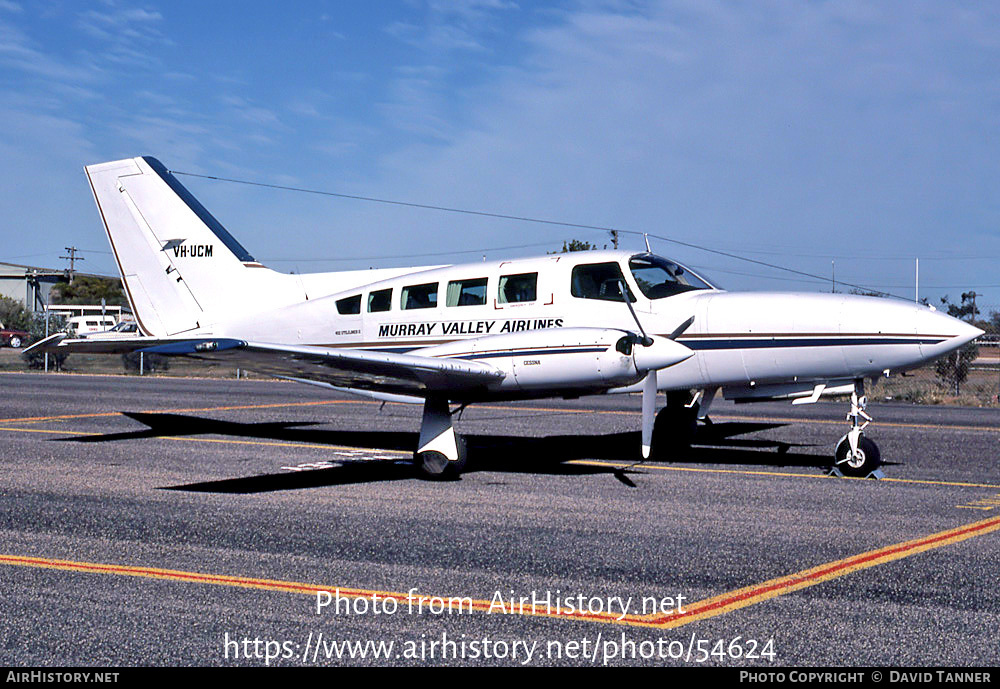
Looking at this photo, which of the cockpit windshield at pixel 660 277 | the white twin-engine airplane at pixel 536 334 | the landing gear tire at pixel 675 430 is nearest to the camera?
the white twin-engine airplane at pixel 536 334

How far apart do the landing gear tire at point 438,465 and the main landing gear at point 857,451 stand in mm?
5207

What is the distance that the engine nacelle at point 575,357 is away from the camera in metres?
11.3

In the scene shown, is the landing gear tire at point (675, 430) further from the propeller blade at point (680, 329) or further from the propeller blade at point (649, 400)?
the propeller blade at point (649, 400)

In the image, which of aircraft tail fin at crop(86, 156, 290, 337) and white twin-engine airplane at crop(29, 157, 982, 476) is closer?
white twin-engine airplane at crop(29, 157, 982, 476)

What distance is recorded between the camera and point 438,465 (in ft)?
41.2

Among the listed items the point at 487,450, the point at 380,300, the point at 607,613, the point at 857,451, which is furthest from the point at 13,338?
the point at 607,613

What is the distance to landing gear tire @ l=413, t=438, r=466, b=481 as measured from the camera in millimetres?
12516

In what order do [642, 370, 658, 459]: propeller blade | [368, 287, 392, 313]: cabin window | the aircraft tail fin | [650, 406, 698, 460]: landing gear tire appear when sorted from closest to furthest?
[642, 370, 658, 459]: propeller blade
[368, 287, 392, 313]: cabin window
[650, 406, 698, 460]: landing gear tire
the aircraft tail fin

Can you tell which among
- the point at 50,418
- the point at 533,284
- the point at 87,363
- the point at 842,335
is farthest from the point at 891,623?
the point at 87,363

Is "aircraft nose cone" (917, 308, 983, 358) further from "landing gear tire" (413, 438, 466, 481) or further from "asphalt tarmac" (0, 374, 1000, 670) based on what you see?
"landing gear tire" (413, 438, 466, 481)

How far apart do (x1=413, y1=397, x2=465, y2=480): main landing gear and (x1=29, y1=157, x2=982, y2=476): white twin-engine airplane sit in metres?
0.02

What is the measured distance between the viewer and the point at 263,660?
215 inches

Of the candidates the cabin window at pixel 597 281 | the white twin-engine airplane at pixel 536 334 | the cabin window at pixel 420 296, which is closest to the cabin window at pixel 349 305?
the white twin-engine airplane at pixel 536 334

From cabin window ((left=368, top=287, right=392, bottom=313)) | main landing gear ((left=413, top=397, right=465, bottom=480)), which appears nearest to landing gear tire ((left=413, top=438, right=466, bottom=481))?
main landing gear ((left=413, top=397, right=465, bottom=480))
